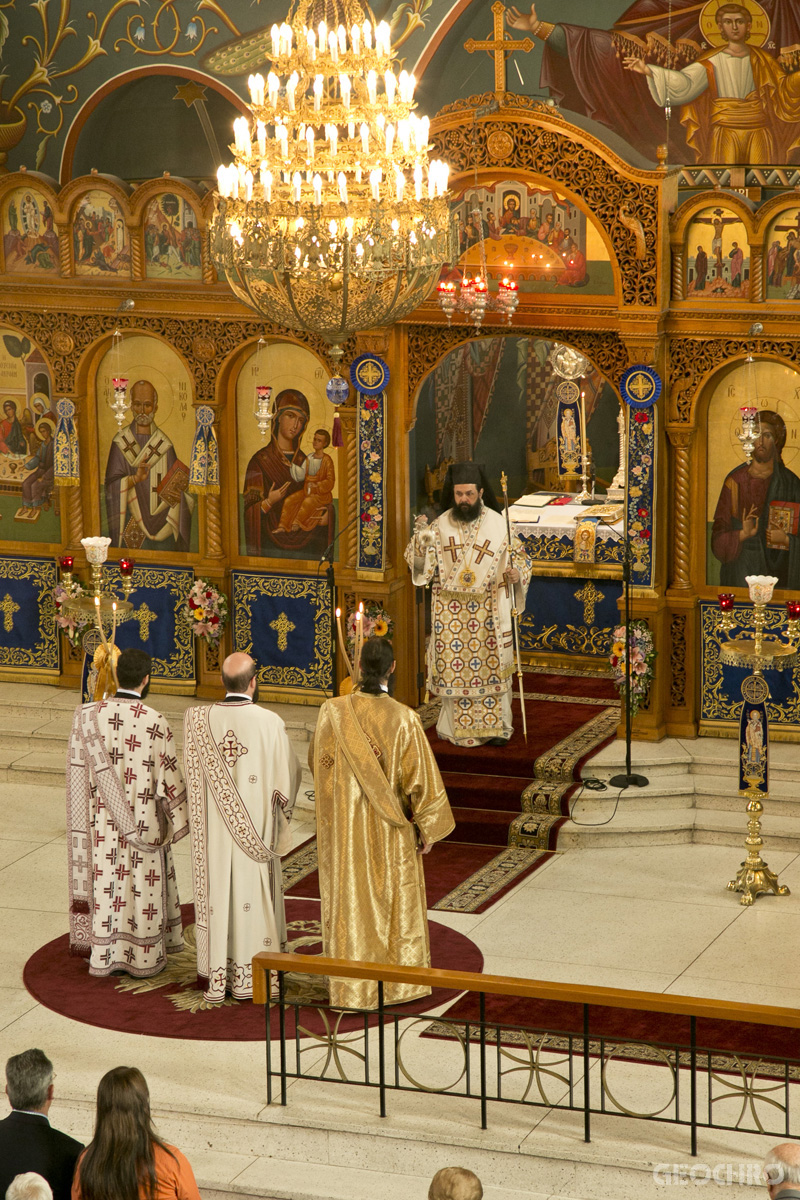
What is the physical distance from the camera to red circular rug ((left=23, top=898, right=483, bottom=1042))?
9.24 metres

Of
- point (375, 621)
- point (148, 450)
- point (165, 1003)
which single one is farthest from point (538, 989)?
point (148, 450)

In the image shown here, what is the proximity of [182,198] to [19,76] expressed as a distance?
6.35 ft

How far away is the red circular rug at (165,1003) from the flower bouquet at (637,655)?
9.62ft

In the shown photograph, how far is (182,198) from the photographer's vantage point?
1373 cm

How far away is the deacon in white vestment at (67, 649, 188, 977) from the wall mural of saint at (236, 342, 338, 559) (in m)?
4.44

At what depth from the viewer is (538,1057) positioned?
8117 mm

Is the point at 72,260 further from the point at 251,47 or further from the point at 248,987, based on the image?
the point at 248,987

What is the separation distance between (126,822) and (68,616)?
3.97 m

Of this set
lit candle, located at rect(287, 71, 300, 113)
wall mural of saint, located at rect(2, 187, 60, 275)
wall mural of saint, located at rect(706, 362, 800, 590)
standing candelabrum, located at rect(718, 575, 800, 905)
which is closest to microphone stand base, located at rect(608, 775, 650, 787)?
standing candelabrum, located at rect(718, 575, 800, 905)

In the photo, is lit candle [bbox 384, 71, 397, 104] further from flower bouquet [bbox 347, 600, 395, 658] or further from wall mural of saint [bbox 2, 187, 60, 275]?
wall mural of saint [bbox 2, 187, 60, 275]

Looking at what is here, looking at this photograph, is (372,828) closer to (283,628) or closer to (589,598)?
(283,628)

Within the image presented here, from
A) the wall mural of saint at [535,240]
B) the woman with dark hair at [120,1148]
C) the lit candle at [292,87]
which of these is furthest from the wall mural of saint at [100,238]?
the woman with dark hair at [120,1148]

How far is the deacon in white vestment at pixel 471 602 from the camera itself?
41.8 feet

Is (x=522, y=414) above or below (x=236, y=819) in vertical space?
above
